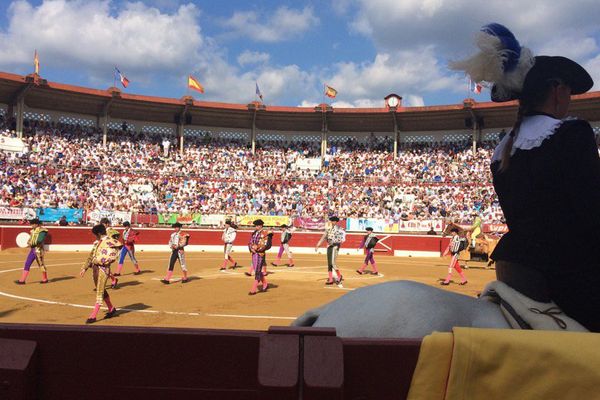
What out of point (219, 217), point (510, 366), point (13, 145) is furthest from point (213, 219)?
point (510, 366)

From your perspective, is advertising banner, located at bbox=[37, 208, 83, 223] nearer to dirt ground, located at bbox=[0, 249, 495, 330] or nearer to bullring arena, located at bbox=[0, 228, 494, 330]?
bullring arena, located at bbox=[0, 228, 494, 330]

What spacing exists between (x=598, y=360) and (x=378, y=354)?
23.2 inches

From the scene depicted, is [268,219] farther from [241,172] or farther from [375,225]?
Answer: [241,172]

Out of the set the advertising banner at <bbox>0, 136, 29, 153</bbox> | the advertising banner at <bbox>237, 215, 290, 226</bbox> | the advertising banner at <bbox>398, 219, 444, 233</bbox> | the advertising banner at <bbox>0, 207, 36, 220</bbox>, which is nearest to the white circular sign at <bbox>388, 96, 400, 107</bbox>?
the advertising banner at <bbox>398, 219, 444, 233</bbox>

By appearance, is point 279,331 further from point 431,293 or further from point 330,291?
point 330,291

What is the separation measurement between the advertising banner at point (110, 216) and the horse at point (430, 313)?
988 inches

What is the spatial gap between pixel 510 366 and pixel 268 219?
26.3 meters

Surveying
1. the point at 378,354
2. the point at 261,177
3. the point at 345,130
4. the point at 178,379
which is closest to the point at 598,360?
the point at 378,354

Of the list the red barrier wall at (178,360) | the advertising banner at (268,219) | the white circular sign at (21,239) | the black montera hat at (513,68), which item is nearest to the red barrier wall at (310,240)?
the advertising banner at (268,219)

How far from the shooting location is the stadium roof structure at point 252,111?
94.5ft

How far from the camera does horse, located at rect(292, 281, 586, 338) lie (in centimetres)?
A: 160

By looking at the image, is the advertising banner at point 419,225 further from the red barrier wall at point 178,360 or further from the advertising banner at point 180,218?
the red barrier wall at point 178,360

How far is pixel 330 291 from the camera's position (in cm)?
1202

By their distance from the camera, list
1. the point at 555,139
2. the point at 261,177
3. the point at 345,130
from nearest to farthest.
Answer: the point at 555,139, the point at 261,177, the point at 345,130
